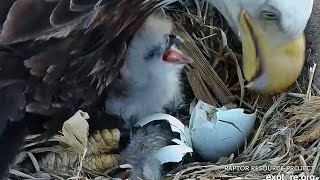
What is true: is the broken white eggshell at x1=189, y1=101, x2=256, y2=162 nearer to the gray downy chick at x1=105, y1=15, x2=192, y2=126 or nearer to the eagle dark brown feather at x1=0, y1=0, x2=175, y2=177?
the gray downy chick at x1=105, y1=15, x2=192, y2=126

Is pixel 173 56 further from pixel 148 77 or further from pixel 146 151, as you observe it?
pixel 146 151

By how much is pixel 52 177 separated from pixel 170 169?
27cm

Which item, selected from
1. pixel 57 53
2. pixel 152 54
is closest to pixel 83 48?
pixel 57 53

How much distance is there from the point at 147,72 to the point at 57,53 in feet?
1.07

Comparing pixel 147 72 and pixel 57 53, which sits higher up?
pixel 57 53

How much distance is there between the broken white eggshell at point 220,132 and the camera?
6.80 ft

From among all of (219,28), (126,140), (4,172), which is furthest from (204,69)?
(4,172)

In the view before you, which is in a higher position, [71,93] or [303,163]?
[71,93]

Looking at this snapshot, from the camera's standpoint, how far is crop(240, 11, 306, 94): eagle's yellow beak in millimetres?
2039

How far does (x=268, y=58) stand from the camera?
2051mm

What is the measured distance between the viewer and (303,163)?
6.36 feet

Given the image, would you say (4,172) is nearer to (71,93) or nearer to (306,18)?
(71,93)

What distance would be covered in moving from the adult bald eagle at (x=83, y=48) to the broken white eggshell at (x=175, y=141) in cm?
14

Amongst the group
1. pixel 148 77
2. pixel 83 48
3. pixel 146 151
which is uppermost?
pixel 83 48
